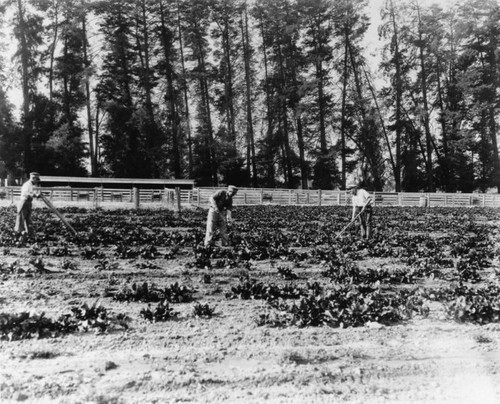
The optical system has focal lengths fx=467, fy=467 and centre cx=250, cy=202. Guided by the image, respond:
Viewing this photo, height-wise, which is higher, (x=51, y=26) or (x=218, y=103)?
(x=51, y=26)

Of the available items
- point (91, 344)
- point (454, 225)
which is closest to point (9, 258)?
point (91, 344)

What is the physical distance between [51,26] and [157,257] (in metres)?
39.3

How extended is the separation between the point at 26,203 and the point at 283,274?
22.8 ft

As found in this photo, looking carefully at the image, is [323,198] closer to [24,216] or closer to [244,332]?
[24,216]

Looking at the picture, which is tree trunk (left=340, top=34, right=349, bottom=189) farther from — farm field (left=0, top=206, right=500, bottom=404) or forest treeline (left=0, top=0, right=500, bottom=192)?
farm field (left=0, top=206, right=500, bottom=404)

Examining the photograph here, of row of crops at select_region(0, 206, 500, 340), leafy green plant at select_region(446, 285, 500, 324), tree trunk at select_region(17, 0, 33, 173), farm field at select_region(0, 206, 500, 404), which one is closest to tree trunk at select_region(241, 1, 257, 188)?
tree trunk at select_region(17, 0, 33, 173)

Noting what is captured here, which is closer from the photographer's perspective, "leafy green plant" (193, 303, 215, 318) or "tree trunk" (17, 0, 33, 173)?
"leafy green plant" (193, 303, 215, 318)

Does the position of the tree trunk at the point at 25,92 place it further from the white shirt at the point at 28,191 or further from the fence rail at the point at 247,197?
the white shirt at the point at 28,191

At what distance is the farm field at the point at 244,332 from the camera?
4.00 meters

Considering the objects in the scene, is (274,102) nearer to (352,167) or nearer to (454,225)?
(352,167)

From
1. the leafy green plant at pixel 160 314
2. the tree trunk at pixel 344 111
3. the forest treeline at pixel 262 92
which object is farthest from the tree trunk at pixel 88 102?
the leafy green plant at pixel 160 314

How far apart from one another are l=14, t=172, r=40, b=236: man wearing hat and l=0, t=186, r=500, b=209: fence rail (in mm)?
12980

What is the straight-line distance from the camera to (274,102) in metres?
45.8

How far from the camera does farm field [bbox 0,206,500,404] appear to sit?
4004 mm
